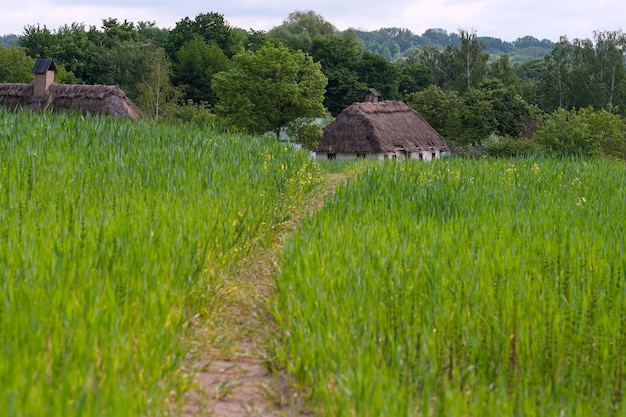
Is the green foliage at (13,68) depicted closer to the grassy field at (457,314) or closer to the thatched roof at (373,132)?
the thatched roof at (373,132)

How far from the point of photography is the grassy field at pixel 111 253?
2.88m

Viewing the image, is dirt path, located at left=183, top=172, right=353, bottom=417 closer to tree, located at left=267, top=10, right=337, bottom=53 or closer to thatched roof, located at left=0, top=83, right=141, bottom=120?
thatched roof, located at left=0, top=83, right=141, bottom=120

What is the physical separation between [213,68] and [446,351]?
4712cm

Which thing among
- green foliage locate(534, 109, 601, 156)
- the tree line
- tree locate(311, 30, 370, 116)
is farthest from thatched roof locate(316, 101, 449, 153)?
tree locate(311, 30, 370, 116)

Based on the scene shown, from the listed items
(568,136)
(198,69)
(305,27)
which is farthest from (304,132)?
(305,27)

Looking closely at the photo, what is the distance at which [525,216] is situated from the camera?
6.73 metres

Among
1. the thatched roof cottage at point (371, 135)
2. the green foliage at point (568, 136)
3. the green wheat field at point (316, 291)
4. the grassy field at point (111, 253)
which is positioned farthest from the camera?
the green foliage at point (568, 136)

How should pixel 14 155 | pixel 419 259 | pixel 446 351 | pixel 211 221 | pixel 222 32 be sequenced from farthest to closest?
pixel 222 32 < pixel 14 155 < pixel 211 221 < pixel 419 259 < pixel 446 351

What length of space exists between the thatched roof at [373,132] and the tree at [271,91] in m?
4.33

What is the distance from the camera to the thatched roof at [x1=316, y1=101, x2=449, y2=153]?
3603 cm

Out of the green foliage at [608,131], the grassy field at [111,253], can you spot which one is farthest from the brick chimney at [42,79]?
the green foliage at [608,131]

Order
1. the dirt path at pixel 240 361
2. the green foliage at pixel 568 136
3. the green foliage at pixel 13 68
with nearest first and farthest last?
the dirt path at pixel 240 361 < the green foliage at pixel 568 136 < the green foliage at pixel 13 68

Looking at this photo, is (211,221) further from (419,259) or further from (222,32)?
(222,32)

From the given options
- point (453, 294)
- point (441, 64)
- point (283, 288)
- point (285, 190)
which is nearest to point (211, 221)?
point (283, 288)
